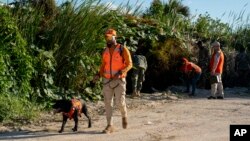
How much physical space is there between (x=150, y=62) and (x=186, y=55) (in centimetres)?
137

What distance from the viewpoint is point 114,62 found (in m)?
10.5

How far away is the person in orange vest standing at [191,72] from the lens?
1716 centimetres

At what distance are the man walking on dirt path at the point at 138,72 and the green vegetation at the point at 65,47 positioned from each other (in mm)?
621

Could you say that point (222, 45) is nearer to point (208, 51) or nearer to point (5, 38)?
point (208, 51)

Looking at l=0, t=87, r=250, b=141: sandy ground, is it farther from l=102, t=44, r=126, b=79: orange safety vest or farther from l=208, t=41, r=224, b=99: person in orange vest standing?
l=102, t=44, r=126, b=79: orange safety vest

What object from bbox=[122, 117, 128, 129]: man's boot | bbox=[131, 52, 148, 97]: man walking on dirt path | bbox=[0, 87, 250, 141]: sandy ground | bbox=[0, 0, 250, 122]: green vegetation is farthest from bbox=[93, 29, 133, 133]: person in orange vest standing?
bbox=[131, 52, 148, 97]: man walking on dirt path

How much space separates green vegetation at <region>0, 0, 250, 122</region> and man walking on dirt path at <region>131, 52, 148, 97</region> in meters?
0.62

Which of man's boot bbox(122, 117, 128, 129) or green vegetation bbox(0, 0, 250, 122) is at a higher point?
green vegetation bbox(0, 0, 250, 122)

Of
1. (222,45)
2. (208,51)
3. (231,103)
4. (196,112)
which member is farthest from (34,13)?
(222,45)

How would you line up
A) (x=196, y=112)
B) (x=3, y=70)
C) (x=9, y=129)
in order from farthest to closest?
(x=196, y=112) < (x=3, y=70) < (x=9, y=129)

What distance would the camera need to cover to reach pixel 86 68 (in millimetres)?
14453

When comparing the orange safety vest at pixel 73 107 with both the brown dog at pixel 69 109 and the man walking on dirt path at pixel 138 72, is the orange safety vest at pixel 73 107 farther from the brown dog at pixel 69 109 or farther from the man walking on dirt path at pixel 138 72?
the man walking on dirt path at pixel 138 72

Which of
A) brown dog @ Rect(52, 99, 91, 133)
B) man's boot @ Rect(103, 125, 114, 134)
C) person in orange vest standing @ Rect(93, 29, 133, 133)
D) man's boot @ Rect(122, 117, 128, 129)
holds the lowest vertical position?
man's boot @ Rect(103, 125, 114, 134)

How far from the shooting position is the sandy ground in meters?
10.1
